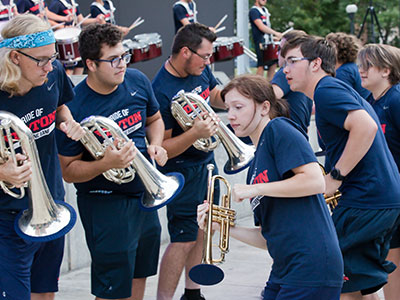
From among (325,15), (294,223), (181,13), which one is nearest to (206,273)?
(294,223)

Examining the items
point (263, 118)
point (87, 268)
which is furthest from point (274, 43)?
point (263, 118)

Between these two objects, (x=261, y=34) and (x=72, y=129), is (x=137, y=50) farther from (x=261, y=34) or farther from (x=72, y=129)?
(x=72, y=129)

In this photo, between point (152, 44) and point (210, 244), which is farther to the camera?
point (152, 44)

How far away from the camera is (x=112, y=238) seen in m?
3.79

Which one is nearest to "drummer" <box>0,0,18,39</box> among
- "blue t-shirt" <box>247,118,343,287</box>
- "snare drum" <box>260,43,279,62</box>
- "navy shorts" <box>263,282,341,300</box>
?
"blue t-shirt" <box>247,118,343,287</box>

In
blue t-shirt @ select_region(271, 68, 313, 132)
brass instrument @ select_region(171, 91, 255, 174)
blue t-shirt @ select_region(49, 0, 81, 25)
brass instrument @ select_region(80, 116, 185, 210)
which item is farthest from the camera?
blue t-shirt @ select_region(49, 0, 81, 25)

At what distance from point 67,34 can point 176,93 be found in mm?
3384

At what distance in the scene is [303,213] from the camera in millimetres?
2854

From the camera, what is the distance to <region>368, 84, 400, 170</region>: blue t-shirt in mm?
4156

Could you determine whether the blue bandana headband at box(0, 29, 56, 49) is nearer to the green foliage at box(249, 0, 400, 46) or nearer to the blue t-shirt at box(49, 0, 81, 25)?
the blue t-shirt at box(49, 0, 81, 25)

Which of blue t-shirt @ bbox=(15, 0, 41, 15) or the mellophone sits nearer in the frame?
blue t-shirt @ bbox=(15, 0, 41, 15)

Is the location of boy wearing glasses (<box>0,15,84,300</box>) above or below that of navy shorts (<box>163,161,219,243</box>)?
above

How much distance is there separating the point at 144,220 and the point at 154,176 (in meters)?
0.32

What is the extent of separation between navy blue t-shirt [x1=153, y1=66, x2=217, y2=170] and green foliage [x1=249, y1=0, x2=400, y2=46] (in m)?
24.7
